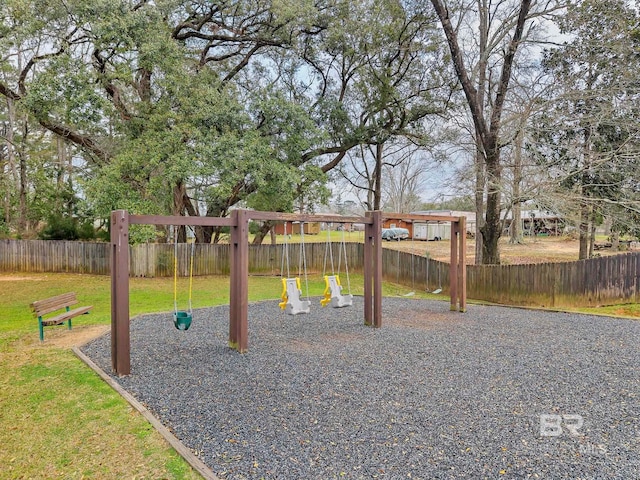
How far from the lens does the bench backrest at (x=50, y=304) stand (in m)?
5.63

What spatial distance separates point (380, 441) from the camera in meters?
2.96

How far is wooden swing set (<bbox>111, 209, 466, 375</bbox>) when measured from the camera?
4352 mm

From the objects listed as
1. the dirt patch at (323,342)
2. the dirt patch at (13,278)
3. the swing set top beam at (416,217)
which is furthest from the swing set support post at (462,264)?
the dirt patch at (13,278)

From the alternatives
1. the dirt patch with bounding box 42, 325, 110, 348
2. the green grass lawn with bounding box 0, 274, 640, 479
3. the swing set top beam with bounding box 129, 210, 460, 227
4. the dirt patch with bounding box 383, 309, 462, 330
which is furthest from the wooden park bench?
the dirt patch with bounding box 383, 309, 462, 330

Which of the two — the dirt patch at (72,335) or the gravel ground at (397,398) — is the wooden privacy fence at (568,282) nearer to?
the gravel ground at (397,398)

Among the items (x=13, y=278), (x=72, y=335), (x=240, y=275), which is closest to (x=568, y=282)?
(x=240, y=275)

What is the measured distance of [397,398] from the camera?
376cm

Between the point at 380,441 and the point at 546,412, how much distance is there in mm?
1650

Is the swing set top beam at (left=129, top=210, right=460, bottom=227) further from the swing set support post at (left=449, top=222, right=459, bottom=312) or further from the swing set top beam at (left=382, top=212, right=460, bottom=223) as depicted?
the swing set support post at (left=449, top=222, right=459, bottom=312)

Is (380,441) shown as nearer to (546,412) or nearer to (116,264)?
(546,412)

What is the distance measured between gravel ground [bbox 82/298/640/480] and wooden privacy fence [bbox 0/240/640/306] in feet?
8.64

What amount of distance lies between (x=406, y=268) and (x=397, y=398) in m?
9.15

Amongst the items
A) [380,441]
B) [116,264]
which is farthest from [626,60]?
[116,264]

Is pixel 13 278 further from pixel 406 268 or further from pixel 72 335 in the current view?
pixel 406 268
